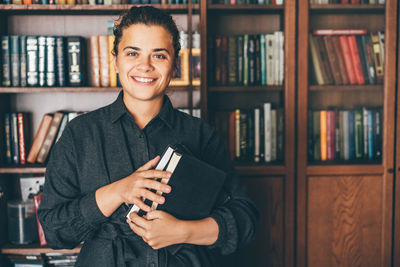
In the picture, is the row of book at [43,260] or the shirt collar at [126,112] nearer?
the shirt collar at [126,112]

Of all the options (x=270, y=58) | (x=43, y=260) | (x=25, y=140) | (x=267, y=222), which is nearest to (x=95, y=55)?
(x=25, y=140)

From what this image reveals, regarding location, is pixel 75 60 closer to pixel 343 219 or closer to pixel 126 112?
pixel 126 112

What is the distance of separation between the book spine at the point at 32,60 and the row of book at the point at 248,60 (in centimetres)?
89

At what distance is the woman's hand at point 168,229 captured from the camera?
2.98 ft

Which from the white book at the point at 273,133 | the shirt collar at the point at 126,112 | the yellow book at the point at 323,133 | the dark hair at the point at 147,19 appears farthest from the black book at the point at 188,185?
the yellow book at the point at 323,133

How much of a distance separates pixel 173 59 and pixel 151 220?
44 cm

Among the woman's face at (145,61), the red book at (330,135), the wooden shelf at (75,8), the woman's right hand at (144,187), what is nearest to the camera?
the woman's right hand at (144,187)

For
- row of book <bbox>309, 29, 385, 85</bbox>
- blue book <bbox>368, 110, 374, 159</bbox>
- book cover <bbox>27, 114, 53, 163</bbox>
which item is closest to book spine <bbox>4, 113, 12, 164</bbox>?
book cover <bbox>27, 114, 53, 163</bbox>

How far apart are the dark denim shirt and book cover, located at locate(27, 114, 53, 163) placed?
1.08 meters

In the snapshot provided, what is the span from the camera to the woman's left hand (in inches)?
35.7

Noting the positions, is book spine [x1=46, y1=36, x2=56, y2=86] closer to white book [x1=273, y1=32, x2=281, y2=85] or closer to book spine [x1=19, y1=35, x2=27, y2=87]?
book spine [x1=19, y1=35, x2=27, y2=87]

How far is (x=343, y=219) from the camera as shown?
1984 millimetres

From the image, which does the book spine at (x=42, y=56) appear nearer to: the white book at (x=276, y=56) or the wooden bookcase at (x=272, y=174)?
the wooden bookcase at (x=272, y=174)

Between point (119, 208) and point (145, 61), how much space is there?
0.39 m
